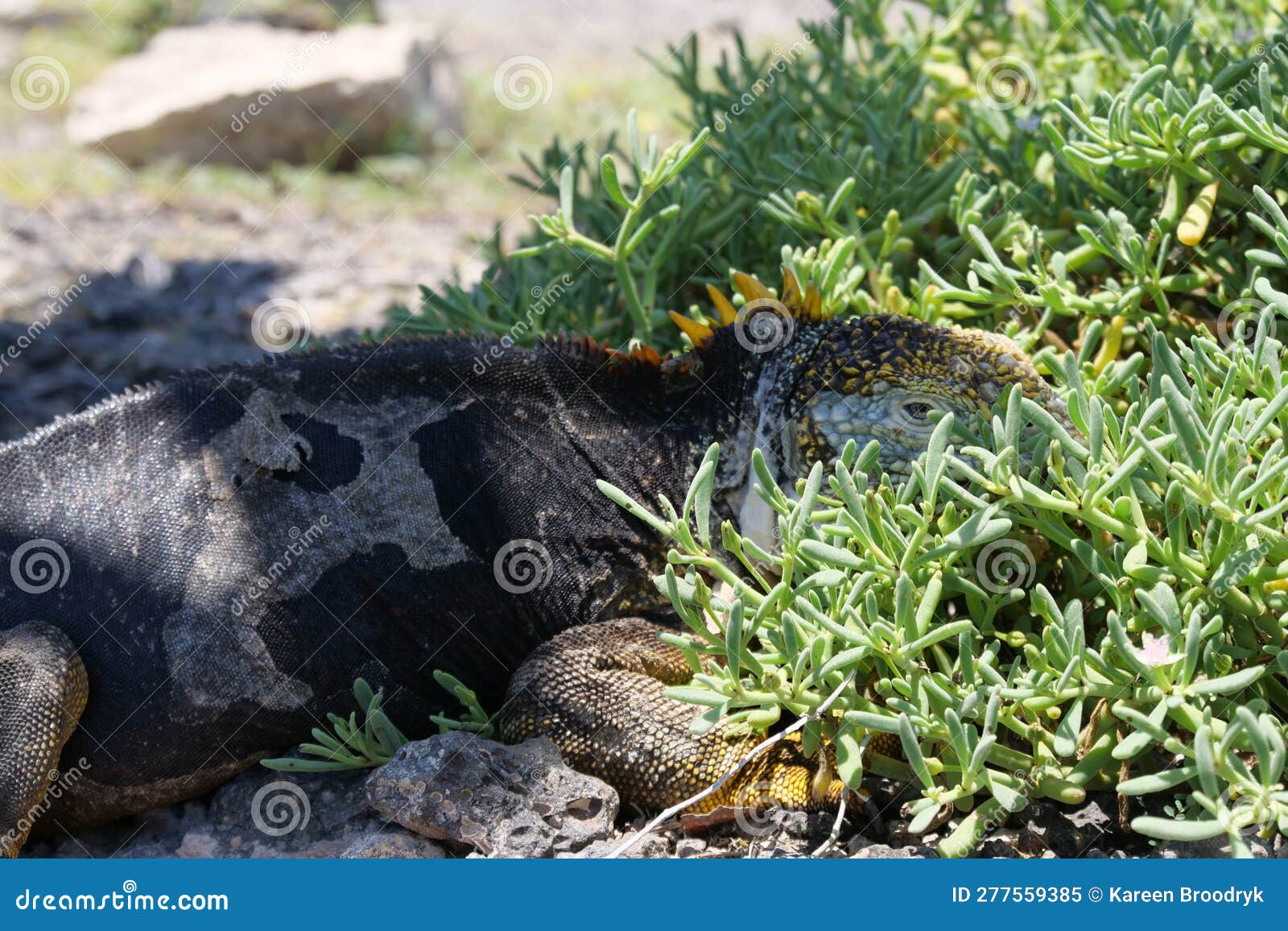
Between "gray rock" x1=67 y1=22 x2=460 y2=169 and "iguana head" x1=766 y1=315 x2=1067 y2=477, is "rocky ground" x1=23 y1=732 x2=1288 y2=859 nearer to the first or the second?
"iguana head" x1=766 y1=315 x2=1067 y2=477

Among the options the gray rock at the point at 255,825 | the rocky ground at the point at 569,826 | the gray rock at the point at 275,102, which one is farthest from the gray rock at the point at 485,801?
the gray rock at the point at 275,102

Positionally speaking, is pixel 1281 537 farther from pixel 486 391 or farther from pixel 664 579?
pixel 486 391

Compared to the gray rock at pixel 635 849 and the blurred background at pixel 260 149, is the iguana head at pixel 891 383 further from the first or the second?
the blurred background at pixel 260 149

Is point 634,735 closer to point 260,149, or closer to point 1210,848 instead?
point 1210,848

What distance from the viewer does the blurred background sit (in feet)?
23.1

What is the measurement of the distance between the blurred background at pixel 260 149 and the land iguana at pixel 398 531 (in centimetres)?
295

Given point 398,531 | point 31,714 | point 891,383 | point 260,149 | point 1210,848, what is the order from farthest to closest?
point 260,149, point 398,531, point 891,383, point 31,714, point 1210,848

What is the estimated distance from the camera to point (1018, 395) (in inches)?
93.4

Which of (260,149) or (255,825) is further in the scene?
(260,149)

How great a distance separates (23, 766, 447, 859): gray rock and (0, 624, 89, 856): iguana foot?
25 centimetres

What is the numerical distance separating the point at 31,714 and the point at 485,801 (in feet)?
3.95

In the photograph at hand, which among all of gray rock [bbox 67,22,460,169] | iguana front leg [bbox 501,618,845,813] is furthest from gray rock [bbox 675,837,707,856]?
gray rock [bbox 67,22,460,169]

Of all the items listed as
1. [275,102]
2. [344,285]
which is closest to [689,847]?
[344,285]

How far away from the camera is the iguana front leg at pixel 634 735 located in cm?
308
